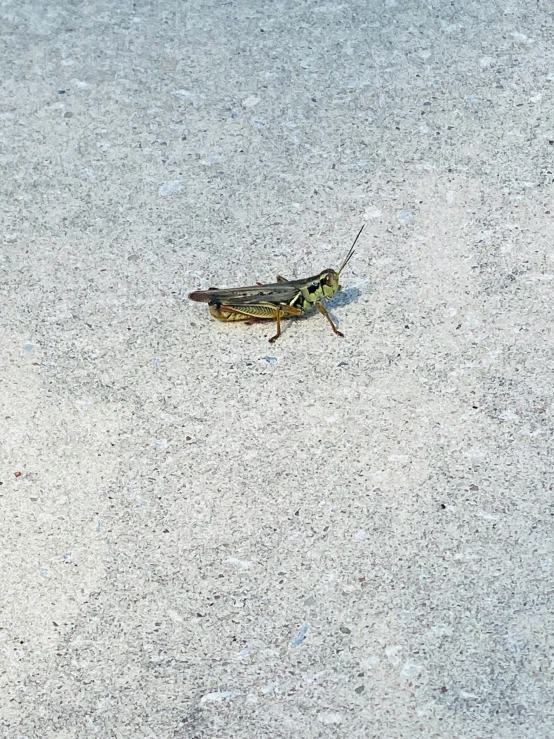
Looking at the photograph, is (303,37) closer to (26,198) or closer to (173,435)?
(26,198)

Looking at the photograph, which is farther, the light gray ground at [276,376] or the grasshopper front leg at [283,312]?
the grasshopper front leg at [283,312]

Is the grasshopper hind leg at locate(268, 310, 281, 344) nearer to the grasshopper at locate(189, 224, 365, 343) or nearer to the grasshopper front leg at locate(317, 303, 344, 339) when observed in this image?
the grasshopper at locate(189, 224, 365, 343)

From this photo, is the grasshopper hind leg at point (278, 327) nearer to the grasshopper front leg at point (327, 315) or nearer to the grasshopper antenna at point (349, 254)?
the grasshopper front leg at point (327, 315)

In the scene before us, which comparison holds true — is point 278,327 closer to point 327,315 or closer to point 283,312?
point 283,312

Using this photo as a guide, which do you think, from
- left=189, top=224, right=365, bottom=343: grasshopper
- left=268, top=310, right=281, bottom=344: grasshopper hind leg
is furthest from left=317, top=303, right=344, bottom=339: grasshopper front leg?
left=268, top=310, right=281, bottom=344: grasshopper hind leg

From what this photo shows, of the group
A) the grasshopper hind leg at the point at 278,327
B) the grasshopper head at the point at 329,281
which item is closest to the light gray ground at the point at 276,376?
the grasshopper hind leg at the point at 278,327

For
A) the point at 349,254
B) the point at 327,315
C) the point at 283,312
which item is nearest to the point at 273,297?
the point at 283,312

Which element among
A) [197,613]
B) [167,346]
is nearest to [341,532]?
[197,613]
